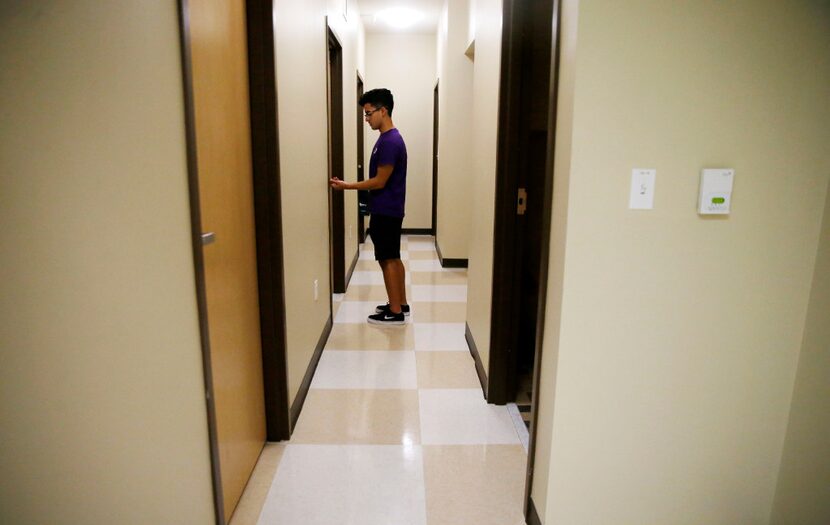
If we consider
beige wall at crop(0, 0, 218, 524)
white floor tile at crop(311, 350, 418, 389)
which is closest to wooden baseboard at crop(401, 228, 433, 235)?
white floor tile at crop(311, 350, 418, 389)

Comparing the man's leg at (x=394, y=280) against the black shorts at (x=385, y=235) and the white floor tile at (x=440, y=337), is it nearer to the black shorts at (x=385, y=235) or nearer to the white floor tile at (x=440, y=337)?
the black shorts at (x=385, y=235)

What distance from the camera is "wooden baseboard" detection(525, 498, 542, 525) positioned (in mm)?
1654

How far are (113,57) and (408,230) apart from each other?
6978 millimetres

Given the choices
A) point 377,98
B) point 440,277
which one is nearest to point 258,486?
point 377,98

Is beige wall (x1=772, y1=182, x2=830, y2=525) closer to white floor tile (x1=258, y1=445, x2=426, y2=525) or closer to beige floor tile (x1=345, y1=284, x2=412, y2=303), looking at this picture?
white floor tile (x1=258, y1=445, x2=426, y2=525)

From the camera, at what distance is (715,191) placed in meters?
1.40

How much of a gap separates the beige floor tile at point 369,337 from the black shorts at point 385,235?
52 centimetres

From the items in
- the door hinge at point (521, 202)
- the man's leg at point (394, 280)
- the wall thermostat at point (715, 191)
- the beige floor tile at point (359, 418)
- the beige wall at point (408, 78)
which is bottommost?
the beige floor tile at point (359, 418)

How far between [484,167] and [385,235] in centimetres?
105

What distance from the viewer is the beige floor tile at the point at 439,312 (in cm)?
386

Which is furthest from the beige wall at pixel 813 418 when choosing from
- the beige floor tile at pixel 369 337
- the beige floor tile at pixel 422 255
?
the beige floor tile at pixel 422 255

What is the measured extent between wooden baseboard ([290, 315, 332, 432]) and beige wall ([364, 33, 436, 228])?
175 inches

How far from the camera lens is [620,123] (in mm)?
1366

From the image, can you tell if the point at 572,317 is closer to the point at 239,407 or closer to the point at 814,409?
the point at 814,409
